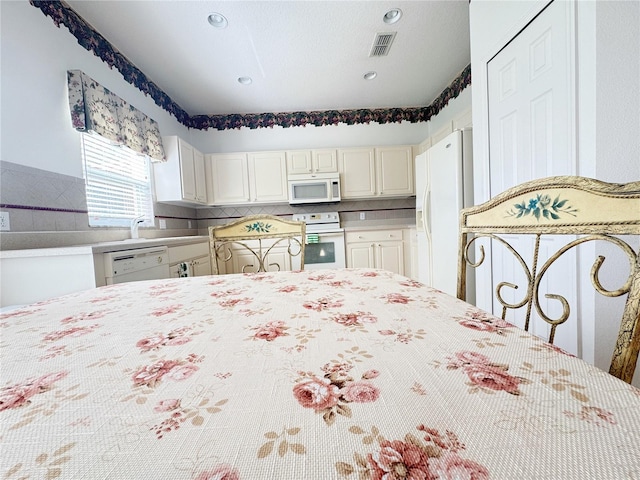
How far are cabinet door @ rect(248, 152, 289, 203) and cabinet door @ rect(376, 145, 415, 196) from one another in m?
1.38

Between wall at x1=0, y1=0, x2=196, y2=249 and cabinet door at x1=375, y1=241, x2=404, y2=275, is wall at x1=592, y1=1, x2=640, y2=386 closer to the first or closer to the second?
cabinet door at x1=375, y1=241, x2=404, y2=275

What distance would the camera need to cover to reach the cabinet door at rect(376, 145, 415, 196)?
3689 millimetres

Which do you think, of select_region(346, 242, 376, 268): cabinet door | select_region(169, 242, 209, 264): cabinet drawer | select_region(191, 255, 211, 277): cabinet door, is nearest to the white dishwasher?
select_region(169, 242, 209, 264): cabinet drawer

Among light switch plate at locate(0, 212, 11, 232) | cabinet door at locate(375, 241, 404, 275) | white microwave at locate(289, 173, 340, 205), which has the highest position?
white microwave at locate(289, 173, 340, 205)

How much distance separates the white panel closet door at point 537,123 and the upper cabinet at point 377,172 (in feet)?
6.94

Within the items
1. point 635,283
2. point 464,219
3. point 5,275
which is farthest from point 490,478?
point 5,275

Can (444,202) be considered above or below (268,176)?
below

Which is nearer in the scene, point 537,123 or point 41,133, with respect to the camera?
point 537,123

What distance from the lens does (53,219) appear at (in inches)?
66.3

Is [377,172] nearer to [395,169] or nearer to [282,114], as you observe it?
[395,169]

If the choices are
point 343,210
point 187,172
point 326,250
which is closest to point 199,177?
point 187,172

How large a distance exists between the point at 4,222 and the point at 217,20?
6.48 feet

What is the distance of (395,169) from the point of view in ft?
12.1

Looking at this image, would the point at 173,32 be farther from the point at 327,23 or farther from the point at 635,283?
the point at 635,283
